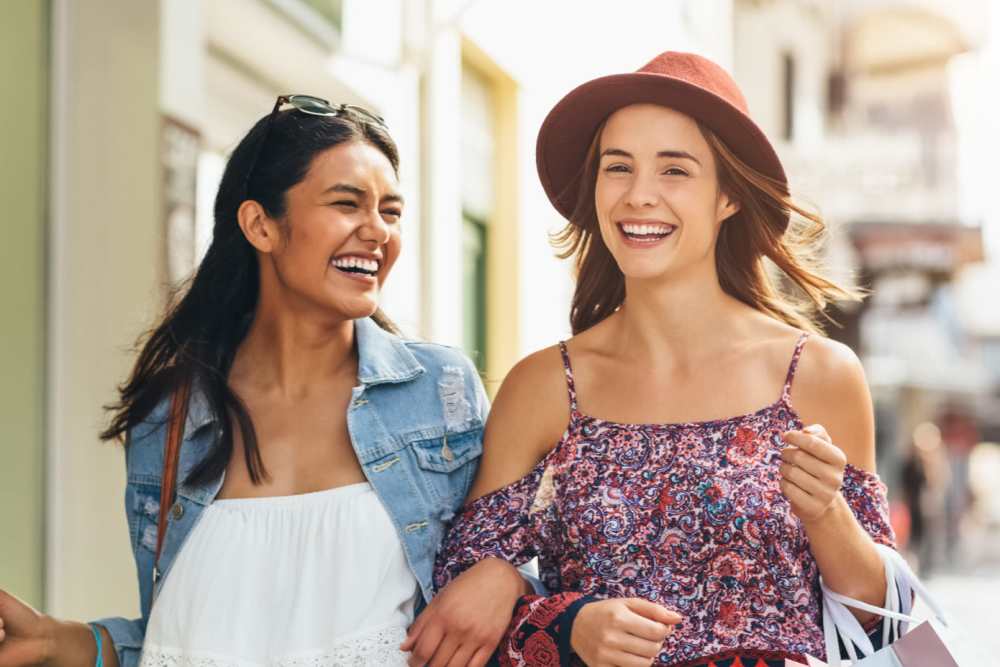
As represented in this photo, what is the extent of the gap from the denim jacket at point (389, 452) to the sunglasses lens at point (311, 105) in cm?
51

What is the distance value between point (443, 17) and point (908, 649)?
5.19m

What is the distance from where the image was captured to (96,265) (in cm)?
504

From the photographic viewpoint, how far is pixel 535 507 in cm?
306

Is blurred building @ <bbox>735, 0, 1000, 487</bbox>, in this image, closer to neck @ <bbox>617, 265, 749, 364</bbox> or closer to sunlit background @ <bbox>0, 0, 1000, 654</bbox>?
sunlit background @ <bbox>0, 0, 1000, 654</bbox>

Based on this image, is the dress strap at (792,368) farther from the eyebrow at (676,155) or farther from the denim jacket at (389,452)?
the denim jacket at (389,452)

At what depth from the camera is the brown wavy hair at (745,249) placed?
3.07 meters

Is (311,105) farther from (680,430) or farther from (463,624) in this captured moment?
(463,624)

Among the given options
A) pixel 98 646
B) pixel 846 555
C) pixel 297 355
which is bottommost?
pixel 98 646

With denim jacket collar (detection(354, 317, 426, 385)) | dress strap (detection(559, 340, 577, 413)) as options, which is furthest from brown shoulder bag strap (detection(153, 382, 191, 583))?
dress strap (detection(559, 340, 577, 413))

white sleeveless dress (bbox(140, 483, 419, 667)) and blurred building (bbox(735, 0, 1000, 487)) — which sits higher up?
blurred building (bbox(735, 0, 1000, 487))

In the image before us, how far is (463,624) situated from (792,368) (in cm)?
87

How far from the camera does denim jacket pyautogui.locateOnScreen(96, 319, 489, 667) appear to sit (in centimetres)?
314

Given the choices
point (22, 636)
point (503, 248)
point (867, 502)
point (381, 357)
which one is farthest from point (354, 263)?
point (503, 248)

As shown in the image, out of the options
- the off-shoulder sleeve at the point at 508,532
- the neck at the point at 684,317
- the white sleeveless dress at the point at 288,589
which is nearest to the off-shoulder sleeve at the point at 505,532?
the off-shoulder sleeve at the point at 508,532
